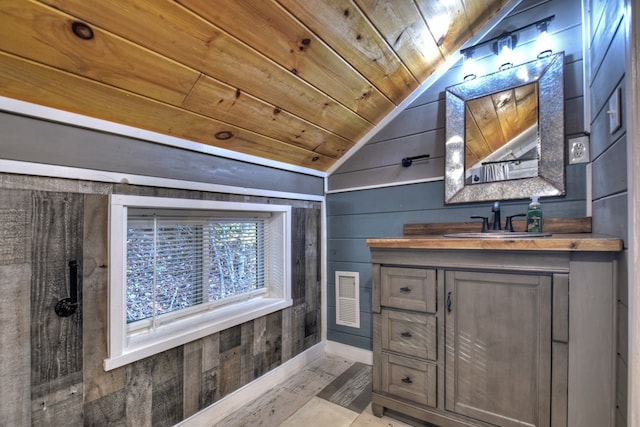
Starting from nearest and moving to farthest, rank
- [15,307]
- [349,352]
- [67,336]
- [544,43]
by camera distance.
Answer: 1. [15,307]
2. [67,336]
3. [544,43]
4. [349,352]

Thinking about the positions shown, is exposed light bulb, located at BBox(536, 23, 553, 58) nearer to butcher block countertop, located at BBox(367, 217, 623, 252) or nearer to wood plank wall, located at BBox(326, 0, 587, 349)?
wood plank wall, located at BBox(326, 0, 587, 349)

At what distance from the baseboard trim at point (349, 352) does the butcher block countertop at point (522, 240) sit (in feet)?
3.42

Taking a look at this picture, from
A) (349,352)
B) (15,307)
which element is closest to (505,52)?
(349,352)

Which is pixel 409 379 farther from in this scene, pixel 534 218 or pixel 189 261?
pixel 189 261

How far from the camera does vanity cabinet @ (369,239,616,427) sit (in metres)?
1.09

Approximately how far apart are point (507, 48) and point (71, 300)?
2466 millimetres

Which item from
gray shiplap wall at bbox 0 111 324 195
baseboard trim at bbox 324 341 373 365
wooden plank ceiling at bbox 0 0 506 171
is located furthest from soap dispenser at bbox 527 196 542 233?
gray shiplap wall at bbox 0 111 324 195

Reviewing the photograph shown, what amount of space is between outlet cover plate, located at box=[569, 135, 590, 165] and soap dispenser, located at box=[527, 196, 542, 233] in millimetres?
294

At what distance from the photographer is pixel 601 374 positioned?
42.2 inches

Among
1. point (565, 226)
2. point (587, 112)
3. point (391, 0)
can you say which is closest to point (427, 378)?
point (565, 226)

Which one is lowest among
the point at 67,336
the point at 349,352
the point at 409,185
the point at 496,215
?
the point at 349,352

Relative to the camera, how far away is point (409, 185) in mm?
2029

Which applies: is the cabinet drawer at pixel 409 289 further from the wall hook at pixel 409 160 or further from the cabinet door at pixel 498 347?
the wall hook at pixel 409 160

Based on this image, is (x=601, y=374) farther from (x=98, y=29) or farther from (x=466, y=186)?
(x=98, y=29)
